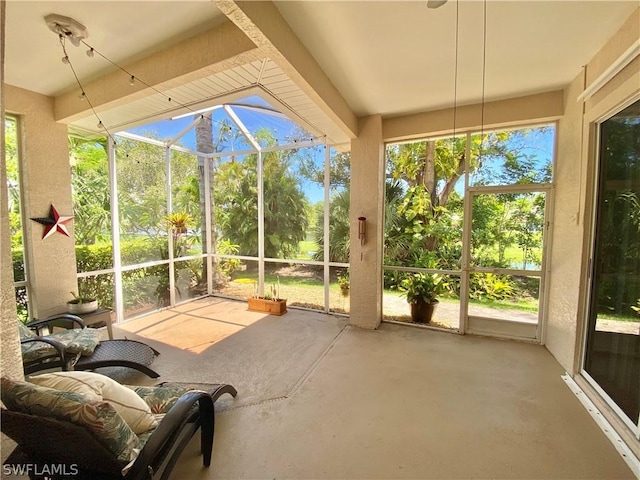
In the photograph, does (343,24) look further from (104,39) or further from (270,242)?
(270,242)

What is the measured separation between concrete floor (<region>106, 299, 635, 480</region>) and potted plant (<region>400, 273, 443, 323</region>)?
360mm

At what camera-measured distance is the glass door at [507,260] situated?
3.50 m

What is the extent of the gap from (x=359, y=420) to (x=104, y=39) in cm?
364

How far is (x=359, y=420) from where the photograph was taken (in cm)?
216

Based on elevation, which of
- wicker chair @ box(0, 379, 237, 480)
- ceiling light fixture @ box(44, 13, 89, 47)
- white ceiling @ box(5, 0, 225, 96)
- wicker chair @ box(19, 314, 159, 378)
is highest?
white ceiling @ box(5, 0, 225, 96)

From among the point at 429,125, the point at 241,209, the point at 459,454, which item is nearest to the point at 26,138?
the point at 241,209

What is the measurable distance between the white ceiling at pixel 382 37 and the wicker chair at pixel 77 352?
2.54m

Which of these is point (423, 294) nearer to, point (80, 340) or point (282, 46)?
point (282, 46)

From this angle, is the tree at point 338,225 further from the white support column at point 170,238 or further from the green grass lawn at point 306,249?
the white support column at point 170,238

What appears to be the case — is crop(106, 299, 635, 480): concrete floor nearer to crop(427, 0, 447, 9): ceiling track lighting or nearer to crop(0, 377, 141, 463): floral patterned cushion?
crop(0, 377, 141, 463): floral patterned cushion

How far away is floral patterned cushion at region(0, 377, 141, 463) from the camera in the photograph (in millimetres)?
1122

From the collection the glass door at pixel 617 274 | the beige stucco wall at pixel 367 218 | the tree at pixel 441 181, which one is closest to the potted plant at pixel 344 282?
the beige stucco wall at pixel 367 218

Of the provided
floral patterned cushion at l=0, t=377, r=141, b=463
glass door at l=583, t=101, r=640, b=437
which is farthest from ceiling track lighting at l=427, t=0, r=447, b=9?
floral patterned cushion at l=0, t=377, r=141, b=463

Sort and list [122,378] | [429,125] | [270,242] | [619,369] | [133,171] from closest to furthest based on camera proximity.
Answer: [619,369] → [122,378] → [429,125] → [133,171] → [270,242]
